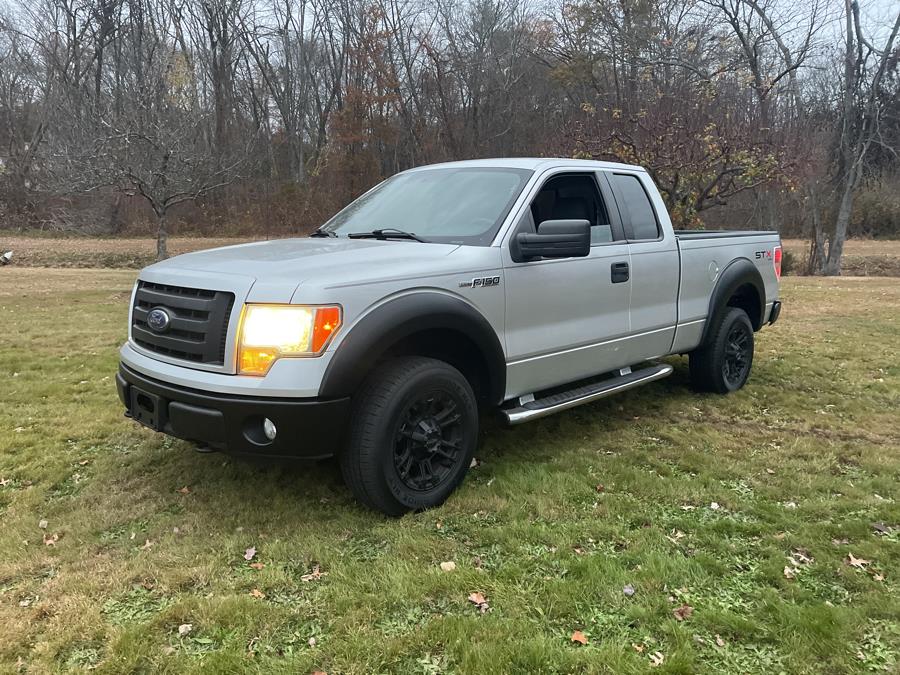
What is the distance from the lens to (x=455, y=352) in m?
3.89

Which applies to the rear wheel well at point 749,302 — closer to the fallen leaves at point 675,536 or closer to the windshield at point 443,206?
the windshield at point 443,206

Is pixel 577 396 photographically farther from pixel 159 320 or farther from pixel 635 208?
pixel 159 320

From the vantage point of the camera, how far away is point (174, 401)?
3289 millimetres

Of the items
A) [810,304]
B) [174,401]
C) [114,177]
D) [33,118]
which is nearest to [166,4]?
[33,118]

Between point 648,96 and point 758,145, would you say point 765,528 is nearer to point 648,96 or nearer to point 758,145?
point 758,145

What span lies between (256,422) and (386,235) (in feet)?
4.82

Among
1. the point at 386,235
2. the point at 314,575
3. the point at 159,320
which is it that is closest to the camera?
the point at 314,575

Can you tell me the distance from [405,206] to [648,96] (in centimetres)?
1889

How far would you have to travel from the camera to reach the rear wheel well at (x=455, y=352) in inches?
144

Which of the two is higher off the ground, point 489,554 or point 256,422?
point 256,422

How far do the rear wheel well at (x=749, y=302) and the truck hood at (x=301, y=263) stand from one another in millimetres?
3486

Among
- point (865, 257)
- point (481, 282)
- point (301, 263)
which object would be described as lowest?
point (865, 257)

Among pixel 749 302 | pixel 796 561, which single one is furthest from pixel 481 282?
pixel 749 302

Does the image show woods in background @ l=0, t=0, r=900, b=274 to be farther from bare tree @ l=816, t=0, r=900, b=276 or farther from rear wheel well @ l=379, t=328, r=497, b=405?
rear wheel well @ l=379, t=328, r=497, b=405
